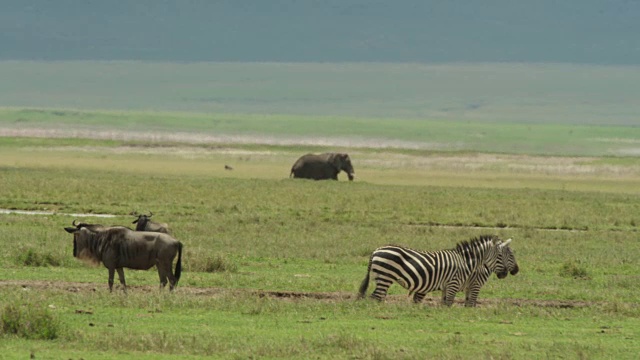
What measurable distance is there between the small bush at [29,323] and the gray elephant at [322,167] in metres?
45.2

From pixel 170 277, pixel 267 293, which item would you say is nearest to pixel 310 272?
pixel 267 293

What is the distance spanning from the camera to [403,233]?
33.3 meters

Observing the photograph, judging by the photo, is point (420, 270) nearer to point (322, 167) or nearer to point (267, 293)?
point (267, 293)

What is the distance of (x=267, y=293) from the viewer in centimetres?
2041

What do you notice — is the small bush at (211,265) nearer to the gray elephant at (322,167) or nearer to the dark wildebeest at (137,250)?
the dark wildebeest at (137,250)

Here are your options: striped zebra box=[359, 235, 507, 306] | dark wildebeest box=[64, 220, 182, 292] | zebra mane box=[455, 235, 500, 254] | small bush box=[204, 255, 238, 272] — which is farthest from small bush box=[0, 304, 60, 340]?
small bush box=[204, 255, 238, 272]

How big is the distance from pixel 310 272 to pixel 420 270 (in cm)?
555

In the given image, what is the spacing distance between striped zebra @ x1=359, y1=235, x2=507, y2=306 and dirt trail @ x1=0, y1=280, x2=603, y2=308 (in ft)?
2.45

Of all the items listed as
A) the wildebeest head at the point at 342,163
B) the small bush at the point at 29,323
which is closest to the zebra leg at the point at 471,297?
the small bush at the point at 29,323

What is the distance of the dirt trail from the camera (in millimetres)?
19984

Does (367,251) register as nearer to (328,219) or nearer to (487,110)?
(328,219)

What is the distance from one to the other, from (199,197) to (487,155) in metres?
46.8

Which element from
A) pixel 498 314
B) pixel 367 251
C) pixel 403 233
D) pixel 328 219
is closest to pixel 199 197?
pixel 328 219

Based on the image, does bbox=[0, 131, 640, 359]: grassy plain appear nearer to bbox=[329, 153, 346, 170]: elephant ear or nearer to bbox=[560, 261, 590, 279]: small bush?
bbox=[560, 261, 590, 279]: small bush
